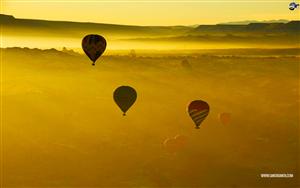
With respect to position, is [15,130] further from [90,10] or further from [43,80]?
[90,10]

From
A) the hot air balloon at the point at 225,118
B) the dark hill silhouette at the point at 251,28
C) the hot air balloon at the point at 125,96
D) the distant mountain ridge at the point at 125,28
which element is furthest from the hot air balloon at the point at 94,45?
the hot air balloon at the point at 225,118

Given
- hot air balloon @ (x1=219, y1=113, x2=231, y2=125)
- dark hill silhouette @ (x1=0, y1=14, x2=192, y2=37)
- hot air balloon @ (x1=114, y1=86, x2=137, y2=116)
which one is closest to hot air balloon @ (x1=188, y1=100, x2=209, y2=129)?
hot air balloon @ (x1=219, y1=113, x2=231, y2=125)

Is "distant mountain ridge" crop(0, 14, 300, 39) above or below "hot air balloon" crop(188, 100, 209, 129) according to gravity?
above

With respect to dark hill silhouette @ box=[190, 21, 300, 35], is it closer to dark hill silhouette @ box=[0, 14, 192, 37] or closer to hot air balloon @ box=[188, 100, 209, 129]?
dark hill silhouette @ box=[0, 14, 192, 37]

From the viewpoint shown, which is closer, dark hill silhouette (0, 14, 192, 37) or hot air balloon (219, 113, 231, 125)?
dark hill silhouette (0, 14, 192, 37)

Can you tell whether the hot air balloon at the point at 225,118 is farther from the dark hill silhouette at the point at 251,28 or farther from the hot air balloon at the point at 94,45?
the hot air balloon at the point at 94,45

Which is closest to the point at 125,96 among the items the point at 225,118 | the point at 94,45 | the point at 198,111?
the point at 94,45
